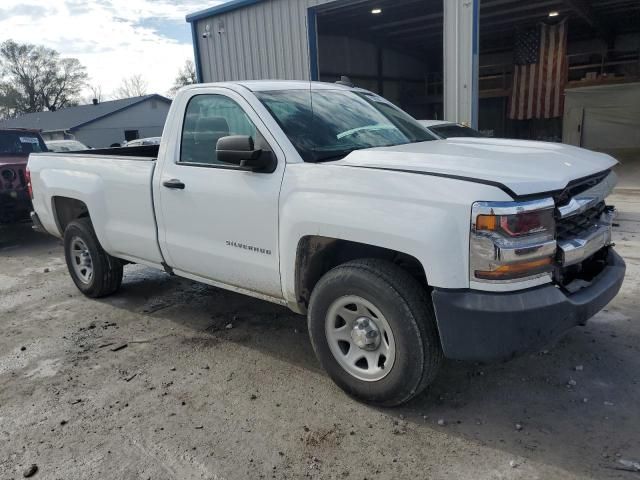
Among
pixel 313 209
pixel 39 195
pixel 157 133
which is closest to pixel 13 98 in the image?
pixel 157 133

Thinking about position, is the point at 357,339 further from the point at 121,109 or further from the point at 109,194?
the point at 121,109

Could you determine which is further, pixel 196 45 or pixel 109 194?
pixel 196 45

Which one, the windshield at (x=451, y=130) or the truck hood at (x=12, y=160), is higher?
the windshield at (x=451, y=130)

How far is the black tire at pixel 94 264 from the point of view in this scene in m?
5.19

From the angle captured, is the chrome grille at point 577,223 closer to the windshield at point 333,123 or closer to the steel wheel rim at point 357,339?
the steel wheel rim at point 357,339

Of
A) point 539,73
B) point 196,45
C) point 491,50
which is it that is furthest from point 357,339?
point 491,50

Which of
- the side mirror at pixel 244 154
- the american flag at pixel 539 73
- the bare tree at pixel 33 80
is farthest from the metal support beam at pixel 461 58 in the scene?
the bare tree at pixel 33 80

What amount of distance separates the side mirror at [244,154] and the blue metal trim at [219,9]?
36.6ft

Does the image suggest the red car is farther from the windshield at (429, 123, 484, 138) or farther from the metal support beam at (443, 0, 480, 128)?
the metal support beam at (443, 0, 480, 128)

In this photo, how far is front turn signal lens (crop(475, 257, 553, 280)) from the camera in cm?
258

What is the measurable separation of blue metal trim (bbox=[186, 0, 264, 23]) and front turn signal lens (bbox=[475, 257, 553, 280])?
12.3 meters

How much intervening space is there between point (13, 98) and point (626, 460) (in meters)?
69.3

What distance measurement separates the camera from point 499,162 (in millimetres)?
2865

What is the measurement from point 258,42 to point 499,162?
12010 millimetres
